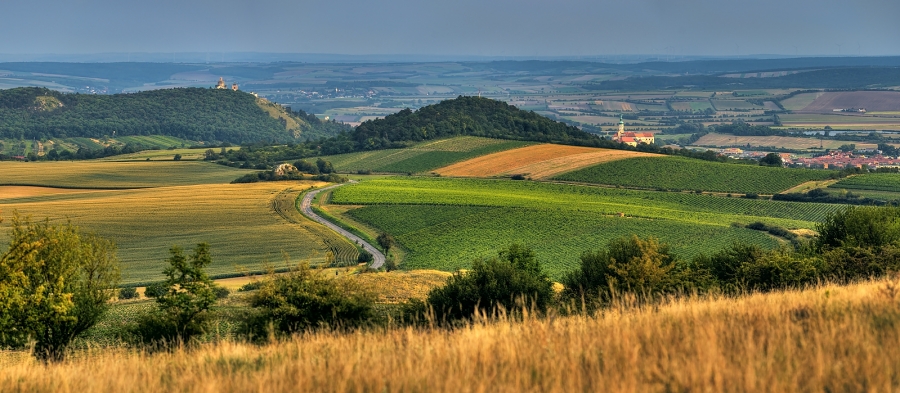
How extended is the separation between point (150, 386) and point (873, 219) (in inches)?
1672

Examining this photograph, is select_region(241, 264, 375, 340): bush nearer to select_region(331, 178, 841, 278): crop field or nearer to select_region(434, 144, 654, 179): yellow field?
select_region(331, 178, 841, 278): crop field

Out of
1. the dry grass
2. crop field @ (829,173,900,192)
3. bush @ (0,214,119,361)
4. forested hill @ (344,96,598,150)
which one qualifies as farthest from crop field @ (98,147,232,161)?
the dry grass

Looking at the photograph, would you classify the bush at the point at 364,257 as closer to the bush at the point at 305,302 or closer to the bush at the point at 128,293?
the bush at the point at 128,293

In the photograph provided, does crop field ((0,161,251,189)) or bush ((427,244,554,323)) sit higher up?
bush ((427,244,554,323))

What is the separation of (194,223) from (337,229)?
13446 millimetres

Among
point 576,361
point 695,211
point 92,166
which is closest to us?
point 576,361

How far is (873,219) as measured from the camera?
43000mm

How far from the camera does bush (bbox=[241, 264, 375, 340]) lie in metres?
21.4

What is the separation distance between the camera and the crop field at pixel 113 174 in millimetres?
102625

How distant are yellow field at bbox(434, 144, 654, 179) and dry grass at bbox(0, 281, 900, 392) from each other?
94.5 metres

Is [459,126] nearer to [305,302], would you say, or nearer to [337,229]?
[337,229]

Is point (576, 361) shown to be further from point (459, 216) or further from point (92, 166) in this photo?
point (92, 166)

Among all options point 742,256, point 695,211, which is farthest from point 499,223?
point 742,256

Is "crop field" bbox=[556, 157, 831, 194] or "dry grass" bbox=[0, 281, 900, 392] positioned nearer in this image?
"dry grass" bbox=[0, 281, 900, 392]
